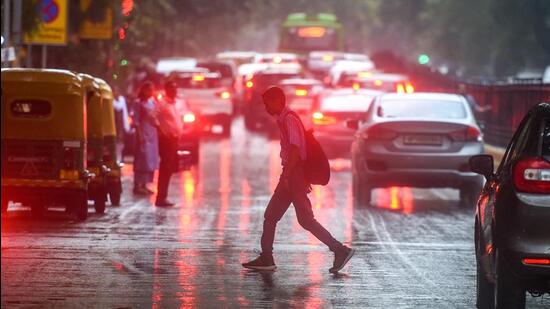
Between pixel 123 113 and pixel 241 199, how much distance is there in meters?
7.17

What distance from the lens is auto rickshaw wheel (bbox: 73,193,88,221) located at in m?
16.9

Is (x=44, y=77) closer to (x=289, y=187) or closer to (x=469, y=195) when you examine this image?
(x=289, y=187)

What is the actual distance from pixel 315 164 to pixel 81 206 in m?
5.05

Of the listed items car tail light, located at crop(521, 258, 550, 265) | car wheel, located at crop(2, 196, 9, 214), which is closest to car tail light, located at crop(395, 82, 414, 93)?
car wheel, located at crop(2, 196, 9, 214)

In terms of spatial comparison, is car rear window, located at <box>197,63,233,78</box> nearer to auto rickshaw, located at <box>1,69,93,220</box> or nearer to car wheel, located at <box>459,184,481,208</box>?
car wheel, located at <box>459,184,481,208</box>

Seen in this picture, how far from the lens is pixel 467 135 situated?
65.0 ft

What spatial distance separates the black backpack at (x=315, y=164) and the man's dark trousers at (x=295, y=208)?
10 centimetres

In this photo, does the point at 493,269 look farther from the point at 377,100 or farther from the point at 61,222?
the point at 377,100

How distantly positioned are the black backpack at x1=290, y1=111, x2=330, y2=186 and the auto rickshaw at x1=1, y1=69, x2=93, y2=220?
474cm

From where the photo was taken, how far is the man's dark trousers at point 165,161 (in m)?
19.4

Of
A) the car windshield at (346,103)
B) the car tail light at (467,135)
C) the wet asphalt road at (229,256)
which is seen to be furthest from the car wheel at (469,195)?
the car windshield at (346,103)

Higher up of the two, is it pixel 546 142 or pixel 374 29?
pixel 546 142

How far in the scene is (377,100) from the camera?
21.1 metres

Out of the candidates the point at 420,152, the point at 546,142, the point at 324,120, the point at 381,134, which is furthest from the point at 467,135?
the point at 546,142
